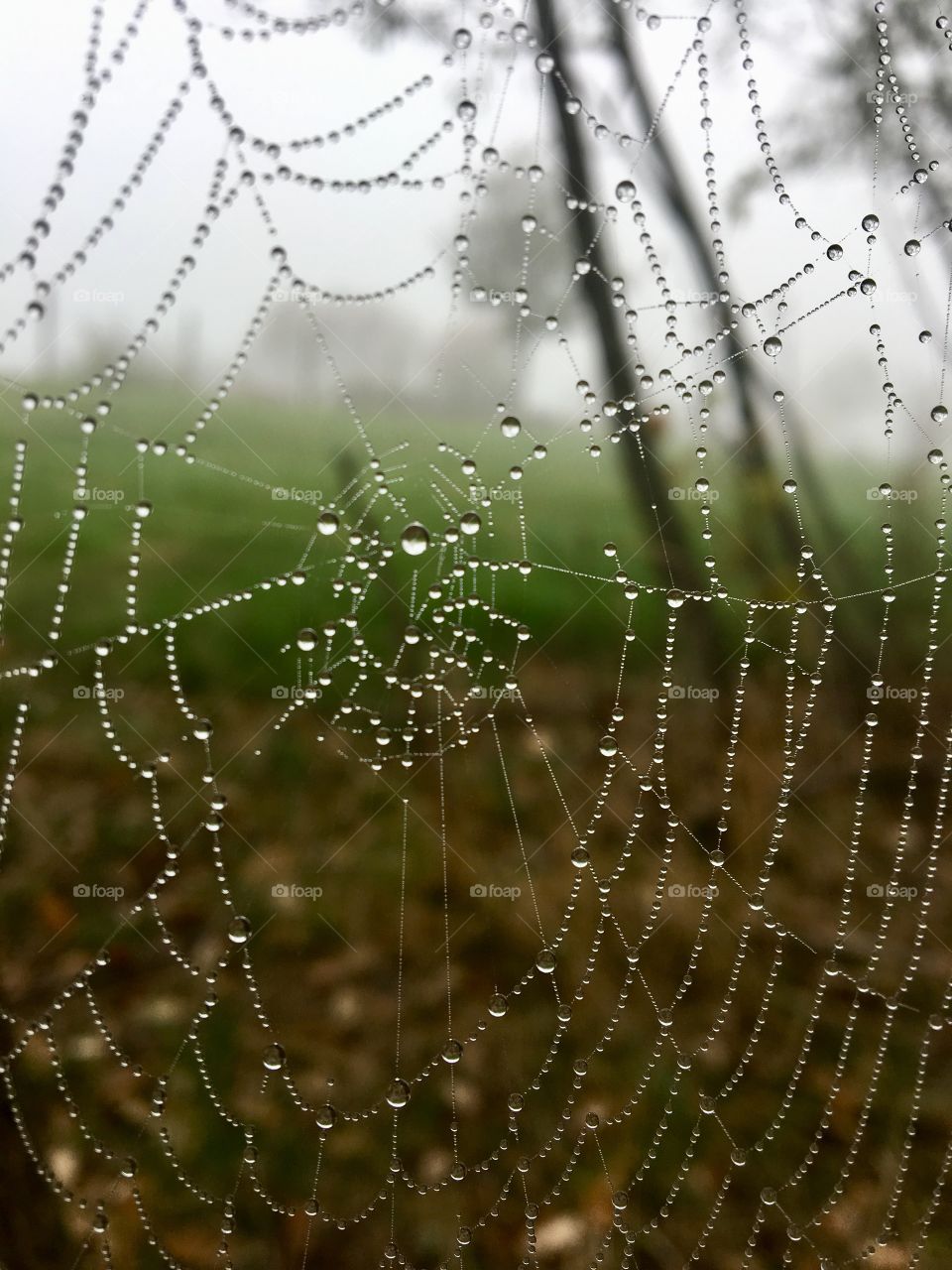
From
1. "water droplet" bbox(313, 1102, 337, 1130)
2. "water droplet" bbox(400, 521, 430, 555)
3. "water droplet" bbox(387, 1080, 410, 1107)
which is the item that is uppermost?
"water droplet" bbox(400, 521, 430, 555)

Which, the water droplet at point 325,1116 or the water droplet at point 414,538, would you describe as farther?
the water droplet at point 325,1116

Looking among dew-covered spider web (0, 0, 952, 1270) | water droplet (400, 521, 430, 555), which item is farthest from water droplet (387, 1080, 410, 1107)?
water droplet (400, 521, 430, 555)

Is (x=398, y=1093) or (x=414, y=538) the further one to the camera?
(x=398, y=1093)

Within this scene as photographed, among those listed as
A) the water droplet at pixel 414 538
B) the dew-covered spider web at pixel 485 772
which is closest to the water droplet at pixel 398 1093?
the dew-covered spider web at pixel 485 772

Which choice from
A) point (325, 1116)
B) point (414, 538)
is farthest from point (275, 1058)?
point (414, 538)

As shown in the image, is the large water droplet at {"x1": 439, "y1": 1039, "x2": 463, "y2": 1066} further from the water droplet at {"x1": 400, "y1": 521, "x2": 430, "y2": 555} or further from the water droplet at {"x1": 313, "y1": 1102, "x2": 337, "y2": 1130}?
the water droplet at {"x1": 400, "y1": 521, "x2": 430, "y2": 555}

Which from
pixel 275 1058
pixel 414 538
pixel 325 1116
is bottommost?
pixel 325 1116

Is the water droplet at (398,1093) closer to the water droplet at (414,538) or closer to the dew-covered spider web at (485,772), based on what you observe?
the dew-covered spider web at (485,772)

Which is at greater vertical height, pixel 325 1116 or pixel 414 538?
pixel 414 538

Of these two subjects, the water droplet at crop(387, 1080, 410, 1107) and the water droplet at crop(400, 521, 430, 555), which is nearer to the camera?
the water droplet at crop(400, 521, 430, 555)

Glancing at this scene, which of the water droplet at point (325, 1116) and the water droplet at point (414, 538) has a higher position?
the water droplet at point (414, 538)

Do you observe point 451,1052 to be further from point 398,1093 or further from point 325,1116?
point 325,1116

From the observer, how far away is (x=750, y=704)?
68.7 inches

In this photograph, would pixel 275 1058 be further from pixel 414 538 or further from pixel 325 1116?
pixel 414 538
